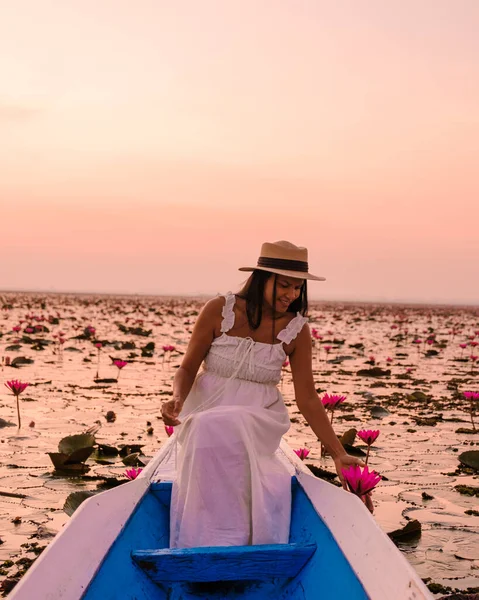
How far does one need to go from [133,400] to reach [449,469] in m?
4.51

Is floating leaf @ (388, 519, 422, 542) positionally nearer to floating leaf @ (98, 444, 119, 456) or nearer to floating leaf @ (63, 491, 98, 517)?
floating leaf @ (63, 491, 98, 517)

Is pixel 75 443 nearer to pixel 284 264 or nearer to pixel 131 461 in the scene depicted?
pixel 131 461

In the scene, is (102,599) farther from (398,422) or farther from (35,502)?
(398,422)

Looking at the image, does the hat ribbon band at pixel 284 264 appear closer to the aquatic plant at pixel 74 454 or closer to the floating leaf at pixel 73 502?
the floating leaf at pixel 73 502

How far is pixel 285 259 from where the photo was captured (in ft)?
11.8

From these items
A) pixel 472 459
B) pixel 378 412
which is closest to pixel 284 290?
pixel 472 459

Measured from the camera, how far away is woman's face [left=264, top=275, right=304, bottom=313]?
3657 millimetres

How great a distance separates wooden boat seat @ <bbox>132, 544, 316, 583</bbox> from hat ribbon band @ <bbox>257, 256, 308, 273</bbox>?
142 cm

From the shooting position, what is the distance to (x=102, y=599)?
238 centimetres

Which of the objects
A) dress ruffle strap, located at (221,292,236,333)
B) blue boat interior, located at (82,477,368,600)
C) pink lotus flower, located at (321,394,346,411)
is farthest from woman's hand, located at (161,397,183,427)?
pink lotus flower, located at (321,394,346,411)

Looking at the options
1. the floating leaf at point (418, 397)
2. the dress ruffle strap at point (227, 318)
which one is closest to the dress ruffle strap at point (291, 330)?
the dress ruffle strap at point (227, 318)

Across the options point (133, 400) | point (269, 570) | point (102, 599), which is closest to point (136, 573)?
point (102, 599)

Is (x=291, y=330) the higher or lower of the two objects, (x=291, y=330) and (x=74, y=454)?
A: the higher

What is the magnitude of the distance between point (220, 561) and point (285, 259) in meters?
1.56
